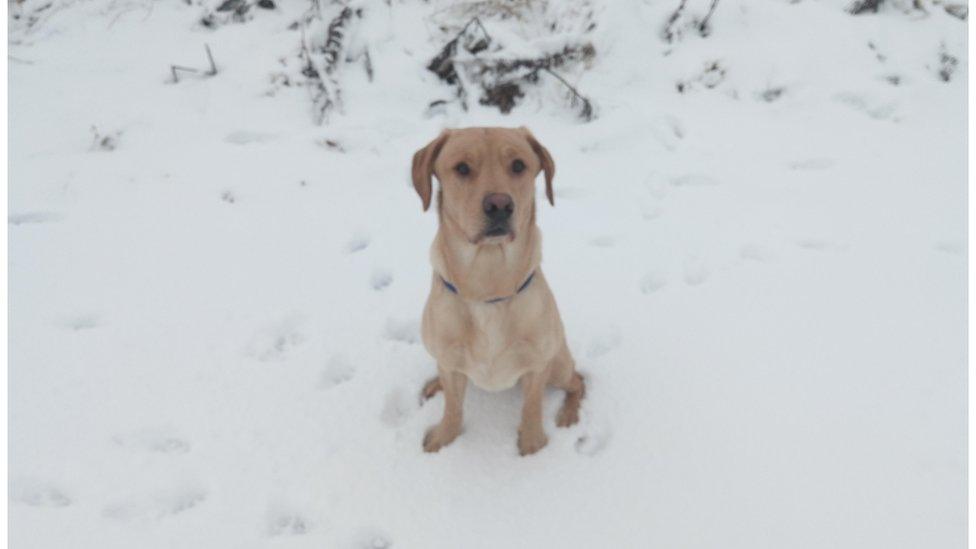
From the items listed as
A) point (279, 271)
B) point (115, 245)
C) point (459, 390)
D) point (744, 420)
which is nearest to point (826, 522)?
point (744, 420)

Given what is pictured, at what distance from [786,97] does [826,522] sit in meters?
3.25

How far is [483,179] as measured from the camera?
1.75 m

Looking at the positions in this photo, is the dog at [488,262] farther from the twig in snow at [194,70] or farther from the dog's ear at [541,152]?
the twig in snow at [194,70]

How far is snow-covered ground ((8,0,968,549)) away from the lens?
210 centimetres

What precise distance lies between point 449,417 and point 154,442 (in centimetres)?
120

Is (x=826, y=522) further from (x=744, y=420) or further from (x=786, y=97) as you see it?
(x=786, y=97)

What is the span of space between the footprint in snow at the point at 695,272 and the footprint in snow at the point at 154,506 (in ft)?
7.85

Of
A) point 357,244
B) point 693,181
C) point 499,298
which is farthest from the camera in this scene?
point 693,181

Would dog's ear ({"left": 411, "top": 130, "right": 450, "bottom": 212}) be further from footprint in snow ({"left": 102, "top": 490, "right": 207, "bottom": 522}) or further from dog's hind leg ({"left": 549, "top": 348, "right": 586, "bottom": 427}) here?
footprint in snow ({"left": 102, "top": 490, "right": 207, "bottom": 522})

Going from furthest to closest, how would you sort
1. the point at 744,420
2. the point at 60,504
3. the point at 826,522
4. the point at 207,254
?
the point at 207,254, the point at 744,420, the point at 60,504, the point at 826,522

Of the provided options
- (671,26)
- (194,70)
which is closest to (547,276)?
(671,26)

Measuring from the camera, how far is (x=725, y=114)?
4.11m

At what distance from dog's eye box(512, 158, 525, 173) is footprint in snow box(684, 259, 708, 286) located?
148cm

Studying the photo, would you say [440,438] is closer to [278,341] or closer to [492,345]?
[492,345]
